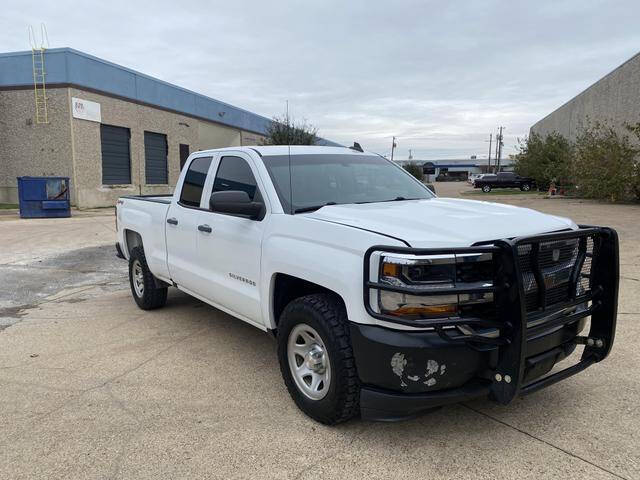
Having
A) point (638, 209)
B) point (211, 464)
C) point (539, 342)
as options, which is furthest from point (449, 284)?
point (638, 209)

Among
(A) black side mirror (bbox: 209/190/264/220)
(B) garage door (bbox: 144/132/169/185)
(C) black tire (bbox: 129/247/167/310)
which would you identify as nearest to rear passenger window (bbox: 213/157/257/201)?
(A) black side mirror (bbox: 209/190/264/220)

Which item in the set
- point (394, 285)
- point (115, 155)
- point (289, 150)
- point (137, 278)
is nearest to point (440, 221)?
point (394, 285)

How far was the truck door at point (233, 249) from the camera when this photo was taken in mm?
4059

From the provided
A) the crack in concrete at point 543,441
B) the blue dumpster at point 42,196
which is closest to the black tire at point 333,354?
the crack in concrete at point 543,441

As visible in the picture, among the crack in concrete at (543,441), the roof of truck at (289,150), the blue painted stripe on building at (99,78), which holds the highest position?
the blue painted stripe on building at (99,78)

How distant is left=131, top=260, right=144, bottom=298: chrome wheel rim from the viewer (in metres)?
6.50

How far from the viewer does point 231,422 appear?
3584 millimetres

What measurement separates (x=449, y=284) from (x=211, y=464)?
172 centimetres

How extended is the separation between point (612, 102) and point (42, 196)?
30.9 meters

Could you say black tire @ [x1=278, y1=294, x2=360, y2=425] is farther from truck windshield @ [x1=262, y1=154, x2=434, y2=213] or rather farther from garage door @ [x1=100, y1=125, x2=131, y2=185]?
garage door @ [x1=100, y1=125, x2=131, y2=185]

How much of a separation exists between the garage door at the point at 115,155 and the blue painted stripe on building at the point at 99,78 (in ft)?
6.04

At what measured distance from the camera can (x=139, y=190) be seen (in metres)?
28.1

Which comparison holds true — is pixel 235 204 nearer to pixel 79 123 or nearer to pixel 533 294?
pixel 533 294

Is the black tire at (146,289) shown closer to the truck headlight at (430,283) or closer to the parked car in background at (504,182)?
the truck headlight at (430,283)
